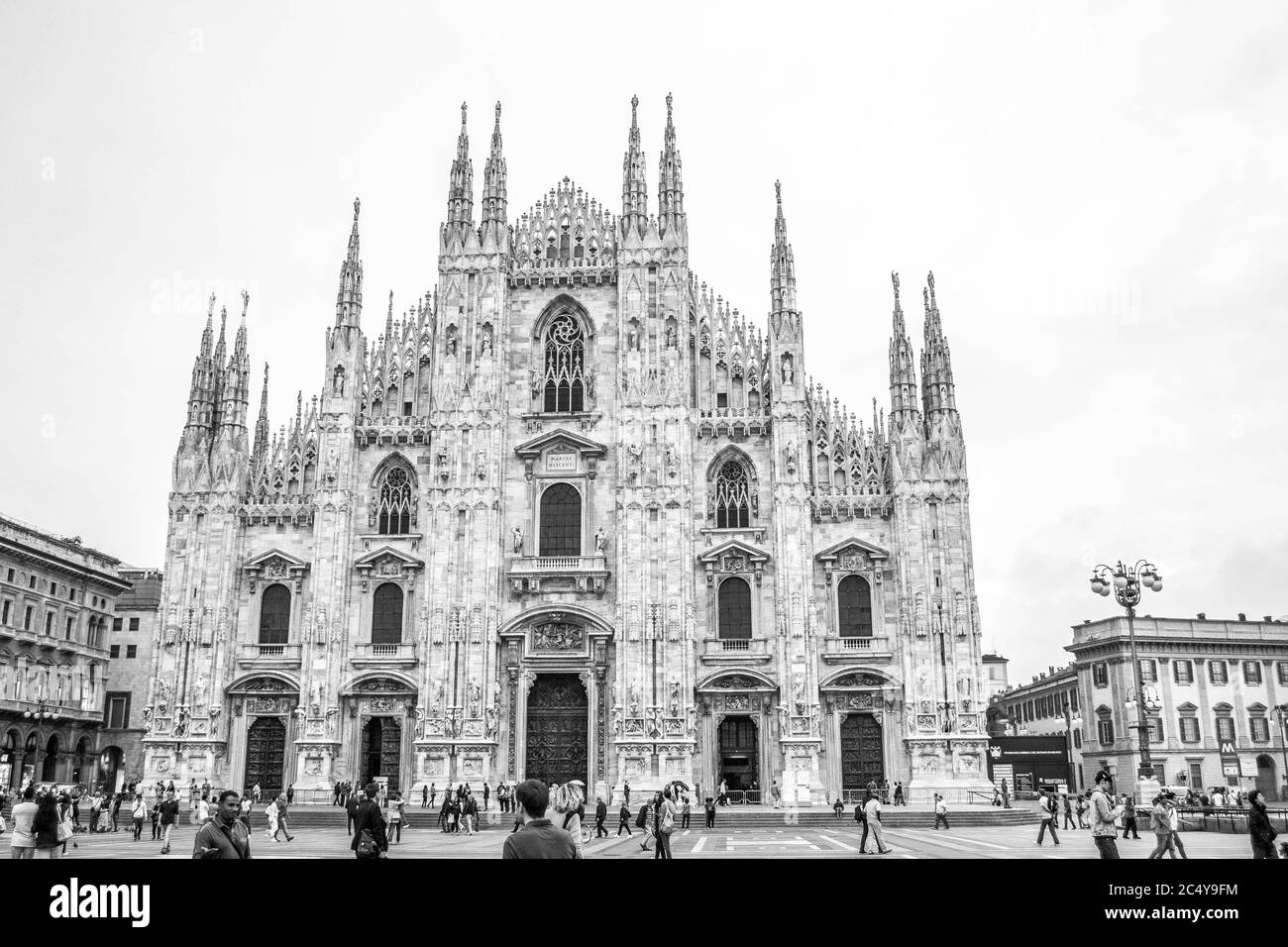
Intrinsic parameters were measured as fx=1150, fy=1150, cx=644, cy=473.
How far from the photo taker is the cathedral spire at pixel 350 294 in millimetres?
50062

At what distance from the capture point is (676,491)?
4681cm

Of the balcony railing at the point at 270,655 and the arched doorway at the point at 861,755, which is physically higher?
the balcony railing at the point at 270,655

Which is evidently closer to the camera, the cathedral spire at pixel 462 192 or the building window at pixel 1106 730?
the cathedral spire at pixel 462 192

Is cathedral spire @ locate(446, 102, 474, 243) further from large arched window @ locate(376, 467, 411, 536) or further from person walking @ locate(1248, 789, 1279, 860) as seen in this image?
person walking @ locate(1248, 789, 1279, 860)

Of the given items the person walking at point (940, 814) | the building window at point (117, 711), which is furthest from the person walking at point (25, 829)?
the building window at point (117, 711)

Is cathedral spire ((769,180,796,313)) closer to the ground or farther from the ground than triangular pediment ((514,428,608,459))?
farther from the ground

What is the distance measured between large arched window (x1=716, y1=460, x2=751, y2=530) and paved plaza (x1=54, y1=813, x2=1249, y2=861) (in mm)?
13530

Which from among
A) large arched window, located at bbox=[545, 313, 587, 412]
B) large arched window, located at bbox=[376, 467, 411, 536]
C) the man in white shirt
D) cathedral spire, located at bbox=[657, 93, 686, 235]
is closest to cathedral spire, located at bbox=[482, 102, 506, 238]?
large arched window, located at bbox=[545, 313, 587, 412]

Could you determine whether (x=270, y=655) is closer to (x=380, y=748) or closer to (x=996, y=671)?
(x=380, y=748)

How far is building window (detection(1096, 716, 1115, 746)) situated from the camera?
78438 mm

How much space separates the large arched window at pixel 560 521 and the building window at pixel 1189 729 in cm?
4876

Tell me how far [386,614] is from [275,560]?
5.23m

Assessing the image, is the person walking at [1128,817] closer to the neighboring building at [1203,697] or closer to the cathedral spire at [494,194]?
the cathedral spire at [494,194]
